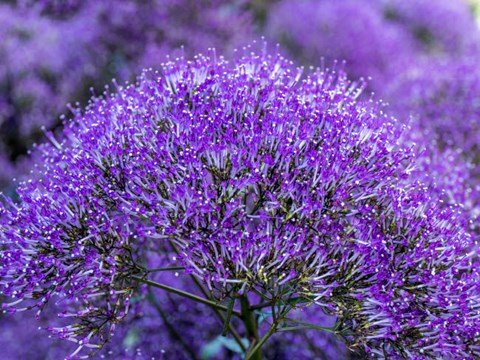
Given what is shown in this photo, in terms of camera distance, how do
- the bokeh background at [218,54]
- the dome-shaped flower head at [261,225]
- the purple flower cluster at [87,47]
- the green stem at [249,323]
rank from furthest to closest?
the purple flower cluster at [87,47] → the bokeh background at [218,54] → the green stem at [249,323] → the dome-shaped flower head at [261,225]

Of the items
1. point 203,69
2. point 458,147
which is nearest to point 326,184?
point 203,69

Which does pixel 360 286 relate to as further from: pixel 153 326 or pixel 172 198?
pixel 153 326

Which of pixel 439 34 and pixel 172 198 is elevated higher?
pixel 439 34

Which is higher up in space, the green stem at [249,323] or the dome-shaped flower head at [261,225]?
the dome-shaped flower head at [261,225]

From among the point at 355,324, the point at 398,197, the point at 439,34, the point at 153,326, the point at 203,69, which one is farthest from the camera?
the point at 439,34

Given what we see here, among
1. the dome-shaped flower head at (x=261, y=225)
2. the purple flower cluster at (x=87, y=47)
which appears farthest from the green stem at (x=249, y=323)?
the purple flower cluster at (x=87, y=47)

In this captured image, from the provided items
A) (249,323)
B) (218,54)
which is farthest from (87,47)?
(249,323)

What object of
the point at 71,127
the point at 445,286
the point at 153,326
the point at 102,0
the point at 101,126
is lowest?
the point at 153,326

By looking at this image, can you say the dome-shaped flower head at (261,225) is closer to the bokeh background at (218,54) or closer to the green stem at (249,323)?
the green stem at (249,323)
